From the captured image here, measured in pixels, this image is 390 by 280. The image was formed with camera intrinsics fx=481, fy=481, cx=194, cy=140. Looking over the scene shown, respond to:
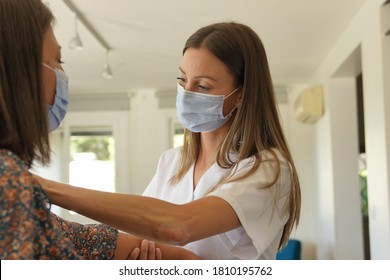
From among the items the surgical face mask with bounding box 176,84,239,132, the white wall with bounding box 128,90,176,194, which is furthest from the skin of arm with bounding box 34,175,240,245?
the white wall with bounding box 128,90,176,194

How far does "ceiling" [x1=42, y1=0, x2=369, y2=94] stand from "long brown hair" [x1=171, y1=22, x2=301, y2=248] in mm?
1619

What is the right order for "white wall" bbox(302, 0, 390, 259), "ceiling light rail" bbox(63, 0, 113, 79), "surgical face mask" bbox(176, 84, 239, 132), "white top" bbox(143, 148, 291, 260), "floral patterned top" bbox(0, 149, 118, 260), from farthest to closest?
"ceiling light rail" bbox(63, 0, 113, 79) → "white wall" bbox(302, 0, 390, 259) → "surgical face mask" bbox(176, 84, 239, 132) → "white top" bbox(143, 148, 291, 260) → "floral patterned top" bbox(0, 149, 118, 260)

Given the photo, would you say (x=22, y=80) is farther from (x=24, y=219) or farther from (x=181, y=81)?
(x=181, y=81)

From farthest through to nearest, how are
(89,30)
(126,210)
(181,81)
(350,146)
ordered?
1. (350,146)
2. (89,30)
3. (181,81)
4. (126,210)

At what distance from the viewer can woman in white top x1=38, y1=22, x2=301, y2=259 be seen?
3.04ft

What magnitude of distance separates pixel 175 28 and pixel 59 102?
2623 millimetres

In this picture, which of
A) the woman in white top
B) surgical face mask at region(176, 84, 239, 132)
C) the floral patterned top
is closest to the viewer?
the floral patterned top

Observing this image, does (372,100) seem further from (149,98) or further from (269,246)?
(149,98)

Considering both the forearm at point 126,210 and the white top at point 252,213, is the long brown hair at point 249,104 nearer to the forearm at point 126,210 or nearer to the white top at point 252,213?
the white top at point 252,213

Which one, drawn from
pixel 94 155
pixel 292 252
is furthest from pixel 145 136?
pixel 292 252

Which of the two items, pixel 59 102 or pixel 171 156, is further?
pixel 171 156

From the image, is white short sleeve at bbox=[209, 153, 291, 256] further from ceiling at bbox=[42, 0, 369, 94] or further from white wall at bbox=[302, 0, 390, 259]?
ceiling at bbox=[42, 0, 369, 94]

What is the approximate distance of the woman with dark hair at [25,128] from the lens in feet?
2.06

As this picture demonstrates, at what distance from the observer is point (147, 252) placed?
1.11 metres
